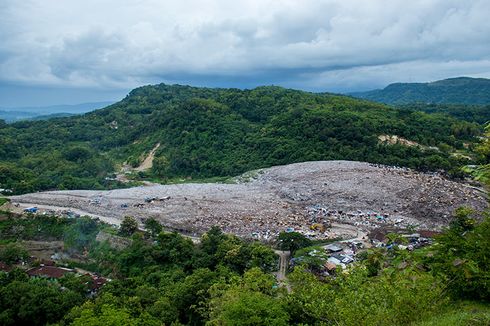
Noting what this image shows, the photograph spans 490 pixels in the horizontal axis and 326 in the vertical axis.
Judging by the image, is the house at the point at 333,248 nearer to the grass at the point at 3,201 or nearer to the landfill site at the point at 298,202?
the landfill site at the point at 298,202

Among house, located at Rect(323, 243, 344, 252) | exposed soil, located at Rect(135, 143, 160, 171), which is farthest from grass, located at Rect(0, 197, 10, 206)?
house, located at Rect(323, 243, 344, 252)

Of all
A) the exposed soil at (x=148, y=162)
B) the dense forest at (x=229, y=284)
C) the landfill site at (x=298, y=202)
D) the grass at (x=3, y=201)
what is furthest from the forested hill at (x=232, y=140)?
the dense forest at (x=229, y=284)

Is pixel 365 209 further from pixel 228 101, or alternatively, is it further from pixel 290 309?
pixel 228 101

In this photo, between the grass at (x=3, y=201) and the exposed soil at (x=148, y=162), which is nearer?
the grass at (x=3, y=201)

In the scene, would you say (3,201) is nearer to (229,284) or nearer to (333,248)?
(333,248)

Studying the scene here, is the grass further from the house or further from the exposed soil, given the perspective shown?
the house

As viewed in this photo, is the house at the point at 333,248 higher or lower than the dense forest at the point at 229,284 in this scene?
lower

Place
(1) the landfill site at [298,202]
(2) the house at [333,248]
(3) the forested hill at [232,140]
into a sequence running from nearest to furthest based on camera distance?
1. (2) the house at [333,248]
2. (1) the landfill site at [298,202]
3. (3) the forested hill at [232,140]

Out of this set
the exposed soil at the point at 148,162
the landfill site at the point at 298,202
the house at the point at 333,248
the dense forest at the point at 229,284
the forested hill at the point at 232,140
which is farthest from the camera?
the exposed soil at the point at 148,162
